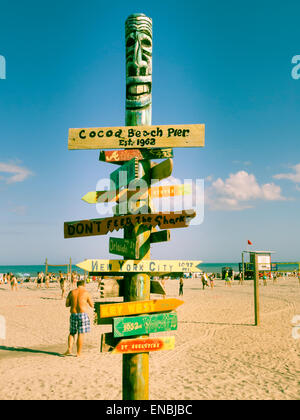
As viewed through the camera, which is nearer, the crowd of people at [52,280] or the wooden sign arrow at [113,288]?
the wooden sign arrow at [113,288]

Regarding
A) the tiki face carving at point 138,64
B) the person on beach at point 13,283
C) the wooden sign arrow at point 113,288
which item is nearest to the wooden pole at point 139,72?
the tiki face carving at point 138,64

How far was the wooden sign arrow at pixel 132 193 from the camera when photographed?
3.38 metres

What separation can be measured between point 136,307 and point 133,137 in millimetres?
1644

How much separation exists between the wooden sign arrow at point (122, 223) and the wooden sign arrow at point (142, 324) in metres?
0.82

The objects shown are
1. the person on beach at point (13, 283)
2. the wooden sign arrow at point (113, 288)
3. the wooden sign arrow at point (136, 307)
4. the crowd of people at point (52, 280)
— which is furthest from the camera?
the person on beach at point (13, 283)

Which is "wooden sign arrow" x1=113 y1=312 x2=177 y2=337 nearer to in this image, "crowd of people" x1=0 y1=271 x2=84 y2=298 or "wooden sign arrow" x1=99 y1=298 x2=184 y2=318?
"wooden sign arrow" x1=99 y1=298 x2=184 y2=318

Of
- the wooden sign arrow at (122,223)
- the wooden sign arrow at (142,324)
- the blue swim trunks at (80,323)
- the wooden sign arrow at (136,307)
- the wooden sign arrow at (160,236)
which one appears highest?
the wooden sign arrow at (122,223)

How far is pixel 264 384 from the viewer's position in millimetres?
6367

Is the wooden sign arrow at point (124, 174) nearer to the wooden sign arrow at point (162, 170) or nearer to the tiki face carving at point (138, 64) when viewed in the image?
the wooden sign arrow at point (162, 170)

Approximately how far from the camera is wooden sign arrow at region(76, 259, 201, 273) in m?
3.18

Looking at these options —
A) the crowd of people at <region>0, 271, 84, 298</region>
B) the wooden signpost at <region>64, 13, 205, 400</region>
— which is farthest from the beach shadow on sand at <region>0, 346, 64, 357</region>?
the crowd of people at <region>0, 271, 84, 298</region>

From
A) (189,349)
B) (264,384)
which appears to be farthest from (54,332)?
(264,384)

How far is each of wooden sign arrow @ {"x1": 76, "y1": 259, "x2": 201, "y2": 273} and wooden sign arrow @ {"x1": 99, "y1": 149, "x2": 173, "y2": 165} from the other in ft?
3.35
